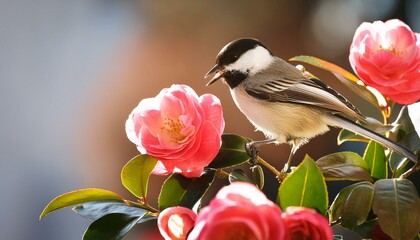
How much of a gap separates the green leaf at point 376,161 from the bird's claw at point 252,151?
123mm

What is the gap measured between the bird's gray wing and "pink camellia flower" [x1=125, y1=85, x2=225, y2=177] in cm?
36

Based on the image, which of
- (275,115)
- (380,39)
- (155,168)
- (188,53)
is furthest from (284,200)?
(188,53)

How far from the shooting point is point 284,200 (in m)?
0.53

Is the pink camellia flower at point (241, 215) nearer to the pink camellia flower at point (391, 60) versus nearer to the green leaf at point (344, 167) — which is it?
the green leaf at point (344, 167)

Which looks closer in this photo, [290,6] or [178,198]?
[178,198]

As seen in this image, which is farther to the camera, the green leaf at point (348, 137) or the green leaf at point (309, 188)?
the green leaf at point (348, 137)

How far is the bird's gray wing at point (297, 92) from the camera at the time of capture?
99 centimetres

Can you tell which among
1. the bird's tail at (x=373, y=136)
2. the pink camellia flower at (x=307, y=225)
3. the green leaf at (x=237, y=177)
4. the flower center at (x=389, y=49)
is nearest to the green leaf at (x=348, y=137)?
the bird's tail at (x=373, y=136)

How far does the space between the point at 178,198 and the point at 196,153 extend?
2.2 inches

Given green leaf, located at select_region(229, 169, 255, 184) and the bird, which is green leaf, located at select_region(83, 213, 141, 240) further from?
the bird

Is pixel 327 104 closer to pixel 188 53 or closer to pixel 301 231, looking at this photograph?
pixel 301 231

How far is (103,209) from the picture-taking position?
66cm

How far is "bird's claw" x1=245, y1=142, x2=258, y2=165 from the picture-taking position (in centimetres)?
69

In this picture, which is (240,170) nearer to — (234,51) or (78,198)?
(78,198)
